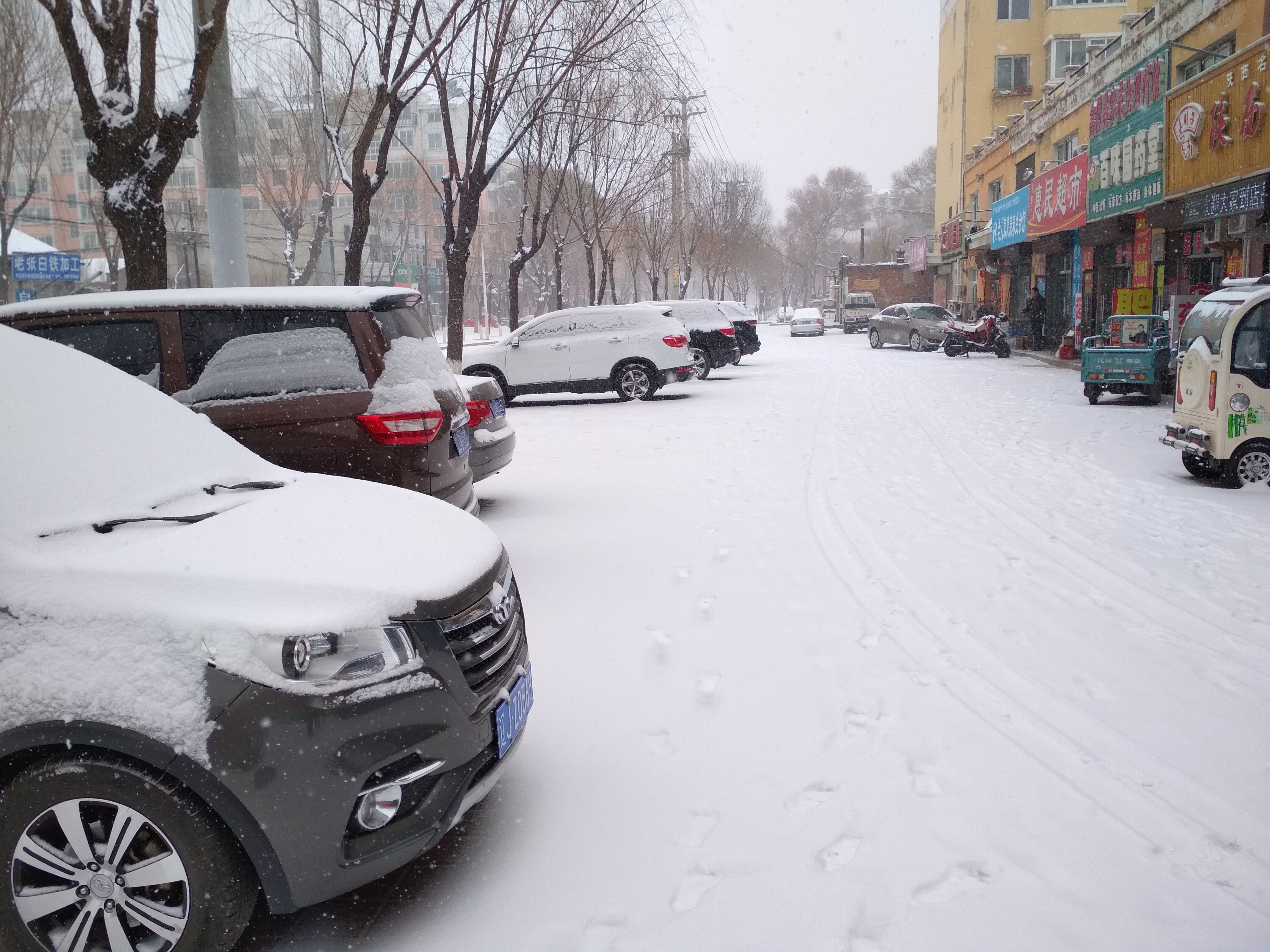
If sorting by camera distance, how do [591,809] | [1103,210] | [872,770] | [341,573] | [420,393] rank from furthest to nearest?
[1103,210] → [420,393] → [872,770] → [591,809] → [341,573]

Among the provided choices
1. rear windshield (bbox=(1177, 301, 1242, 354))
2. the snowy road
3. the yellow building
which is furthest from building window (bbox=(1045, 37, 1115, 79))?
the snowy road

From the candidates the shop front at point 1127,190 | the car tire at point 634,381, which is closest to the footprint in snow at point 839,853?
the car tire at point 634,381

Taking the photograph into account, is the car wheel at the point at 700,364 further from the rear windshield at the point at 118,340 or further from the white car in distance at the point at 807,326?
the white car in distance at the point at 807,326

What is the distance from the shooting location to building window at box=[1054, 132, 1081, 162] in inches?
1052

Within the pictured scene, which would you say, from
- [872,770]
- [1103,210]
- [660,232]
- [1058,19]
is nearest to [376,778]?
[872,770]

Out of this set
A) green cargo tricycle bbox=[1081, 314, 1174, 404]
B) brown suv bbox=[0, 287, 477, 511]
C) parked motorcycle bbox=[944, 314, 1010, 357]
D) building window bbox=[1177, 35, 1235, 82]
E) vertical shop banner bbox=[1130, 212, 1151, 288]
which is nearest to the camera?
brown suv bbox=[0, 287, 477, 511]

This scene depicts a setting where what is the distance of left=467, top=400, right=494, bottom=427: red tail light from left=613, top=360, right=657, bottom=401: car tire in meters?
9.96

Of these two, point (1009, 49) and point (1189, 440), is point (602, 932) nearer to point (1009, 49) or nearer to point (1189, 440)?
point (1189, 440)

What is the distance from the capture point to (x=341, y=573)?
2854 millimetres

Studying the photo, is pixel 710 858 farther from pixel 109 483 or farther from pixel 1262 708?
pixel 1262 708

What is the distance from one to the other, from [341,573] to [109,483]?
92 cm

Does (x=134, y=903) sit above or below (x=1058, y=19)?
below

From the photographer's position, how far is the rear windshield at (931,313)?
32375 millimetres

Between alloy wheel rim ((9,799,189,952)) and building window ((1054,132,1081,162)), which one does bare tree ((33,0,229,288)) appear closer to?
alloy wheel rim ((9,799,189,952))
